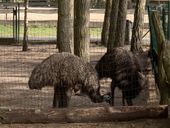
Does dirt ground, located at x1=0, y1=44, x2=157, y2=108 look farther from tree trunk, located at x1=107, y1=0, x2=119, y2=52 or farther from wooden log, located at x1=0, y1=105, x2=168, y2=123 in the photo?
wooden log, located at x1=0, y1=105, x2=168, y2=123

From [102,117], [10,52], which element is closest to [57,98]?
[102,117]

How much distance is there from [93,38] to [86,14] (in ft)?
33.2

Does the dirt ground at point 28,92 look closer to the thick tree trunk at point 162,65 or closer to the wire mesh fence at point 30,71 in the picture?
the wire mesh fence at point 30,71

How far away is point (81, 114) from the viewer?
23.3 ft

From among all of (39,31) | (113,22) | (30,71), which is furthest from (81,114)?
(39,31)

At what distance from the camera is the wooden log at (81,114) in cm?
708

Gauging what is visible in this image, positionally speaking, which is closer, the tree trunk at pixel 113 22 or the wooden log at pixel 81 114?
the wooden log at pixel 81 114

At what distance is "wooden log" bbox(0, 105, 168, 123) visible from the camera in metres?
7.08

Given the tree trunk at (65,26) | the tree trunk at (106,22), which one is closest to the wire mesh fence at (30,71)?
the tree trunk at (106,22)

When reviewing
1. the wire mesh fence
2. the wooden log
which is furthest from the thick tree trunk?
the wire mesh fence

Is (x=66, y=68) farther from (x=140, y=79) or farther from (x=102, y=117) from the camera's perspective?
(x=140, y=79)

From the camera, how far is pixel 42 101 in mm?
9375

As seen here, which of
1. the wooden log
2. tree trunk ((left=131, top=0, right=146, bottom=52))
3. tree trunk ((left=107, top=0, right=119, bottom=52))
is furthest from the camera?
tree trunk ((left=107, top=0, right=119, bottom=52))

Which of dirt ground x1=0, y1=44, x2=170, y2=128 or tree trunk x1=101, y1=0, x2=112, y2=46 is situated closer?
dirt ground x1=0, y1=44, x2=170, y2=128
